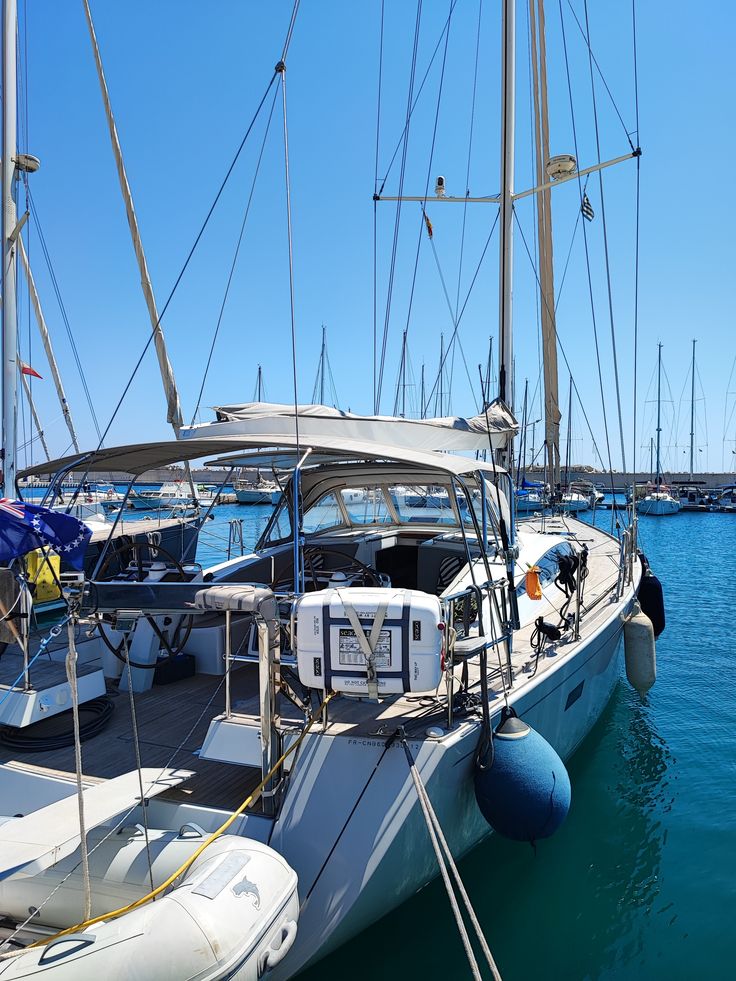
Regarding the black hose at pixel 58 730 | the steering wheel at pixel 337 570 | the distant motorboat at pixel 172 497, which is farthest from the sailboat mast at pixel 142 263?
the black hose at pixel 58 730

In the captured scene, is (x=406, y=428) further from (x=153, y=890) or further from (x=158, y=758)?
(x=153, y=890)

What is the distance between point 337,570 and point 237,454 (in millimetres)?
1543

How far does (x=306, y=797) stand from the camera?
3.54 metres

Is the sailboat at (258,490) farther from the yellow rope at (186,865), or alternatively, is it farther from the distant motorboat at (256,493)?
the yellow rope at (186,865)

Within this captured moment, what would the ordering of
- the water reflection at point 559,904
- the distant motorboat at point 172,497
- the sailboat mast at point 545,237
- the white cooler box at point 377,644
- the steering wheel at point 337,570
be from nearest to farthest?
the white cooler box at point 377,644 < the water reflection at point 559,904 < the steering wheel at point 337,570 < the sailboat mast at point 545,237 < the distant motorboat at point 172,497

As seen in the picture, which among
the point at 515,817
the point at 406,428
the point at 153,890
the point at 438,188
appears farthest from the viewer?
the point at 438,188

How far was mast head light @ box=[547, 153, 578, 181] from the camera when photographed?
8734 millimetres

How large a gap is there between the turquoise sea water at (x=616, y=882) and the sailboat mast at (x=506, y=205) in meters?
4.43

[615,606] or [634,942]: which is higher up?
[615,606]

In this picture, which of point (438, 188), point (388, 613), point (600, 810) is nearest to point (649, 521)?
point (438, 188)

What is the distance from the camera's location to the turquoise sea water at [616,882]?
408 centimetres

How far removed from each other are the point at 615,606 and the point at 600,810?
2.12 metres

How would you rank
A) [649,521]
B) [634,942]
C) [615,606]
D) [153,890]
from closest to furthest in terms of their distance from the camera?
[153,890] < [634,942] < [615,606] < [649,521]

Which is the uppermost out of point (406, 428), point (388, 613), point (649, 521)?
point (406, 428)
